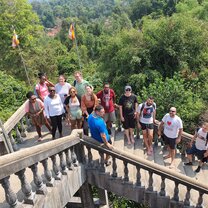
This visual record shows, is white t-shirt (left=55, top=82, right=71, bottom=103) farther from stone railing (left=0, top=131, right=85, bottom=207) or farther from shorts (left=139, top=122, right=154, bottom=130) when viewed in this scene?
shorts (left=139, top=122, right=154, bottom=130)

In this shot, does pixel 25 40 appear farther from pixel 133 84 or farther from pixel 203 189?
pixel 203 189

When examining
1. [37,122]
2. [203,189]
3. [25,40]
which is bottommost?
[203,189]

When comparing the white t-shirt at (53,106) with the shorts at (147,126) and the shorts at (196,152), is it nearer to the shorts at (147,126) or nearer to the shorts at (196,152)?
the shorts at (147,126)

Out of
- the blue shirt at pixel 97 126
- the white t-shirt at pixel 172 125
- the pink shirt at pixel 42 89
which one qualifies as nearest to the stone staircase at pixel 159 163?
the white t-shirt at pixel 172 125

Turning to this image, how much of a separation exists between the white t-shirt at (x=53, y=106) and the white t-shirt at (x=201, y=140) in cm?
370

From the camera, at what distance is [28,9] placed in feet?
91.7

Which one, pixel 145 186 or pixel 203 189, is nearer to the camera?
pixel 203 189

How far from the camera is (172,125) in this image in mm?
7070

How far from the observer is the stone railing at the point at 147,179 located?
5.89 meters

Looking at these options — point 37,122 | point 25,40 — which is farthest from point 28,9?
point 37,122

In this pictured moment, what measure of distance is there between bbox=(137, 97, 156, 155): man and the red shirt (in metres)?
0.78

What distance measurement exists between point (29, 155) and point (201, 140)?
464cm

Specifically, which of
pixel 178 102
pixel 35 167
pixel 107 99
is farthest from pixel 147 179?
pixel 178 102

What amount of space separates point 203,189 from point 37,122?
458 centimetres
